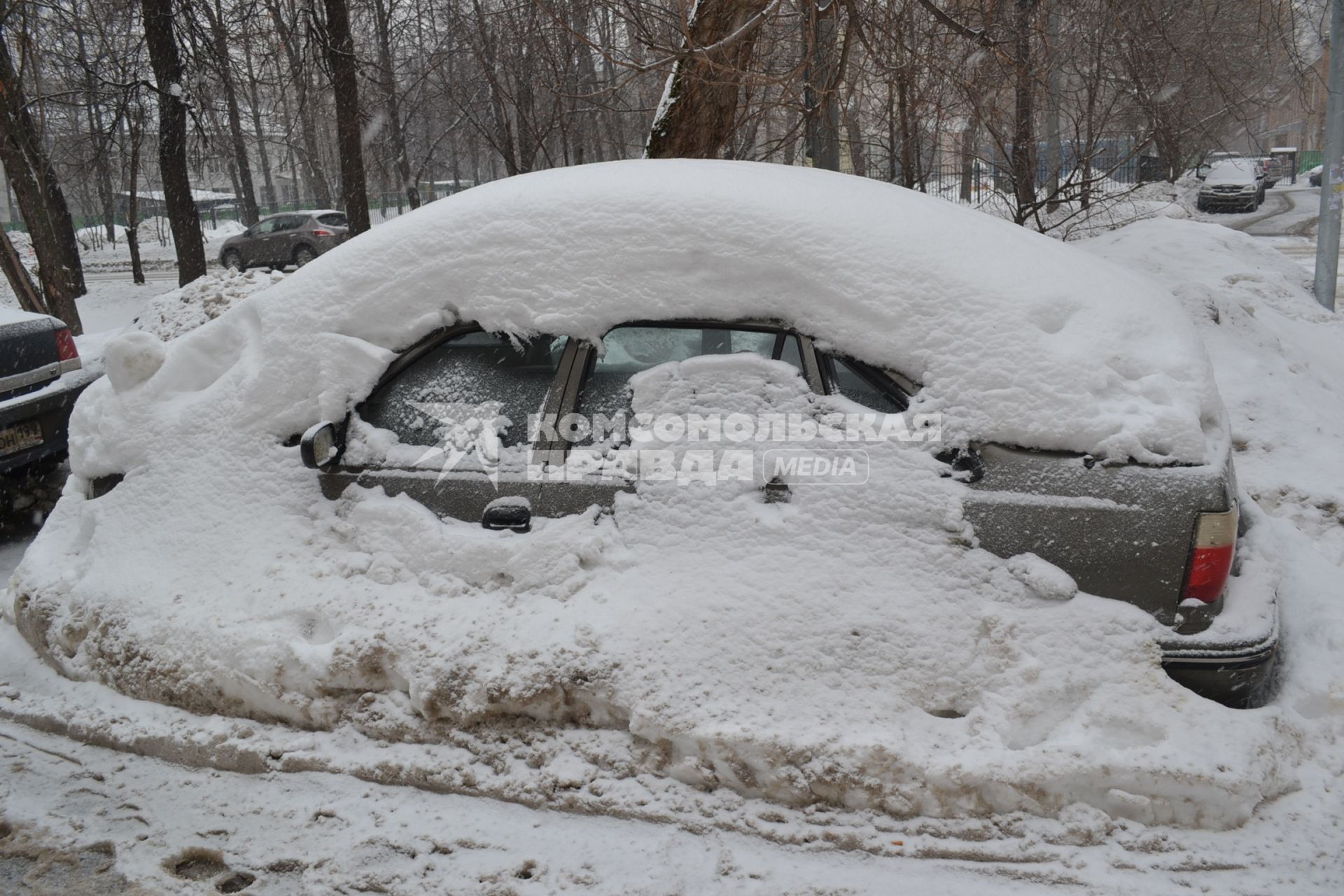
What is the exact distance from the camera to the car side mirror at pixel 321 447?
327 cm

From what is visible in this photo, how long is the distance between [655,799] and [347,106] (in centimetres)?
1154

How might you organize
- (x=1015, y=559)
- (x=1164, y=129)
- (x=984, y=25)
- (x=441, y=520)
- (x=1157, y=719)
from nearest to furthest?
(x=1157, y=719) < (x=1015, y=559) < (x=441, y=520) < (x=984, y=25) < (x=1164, y=129)

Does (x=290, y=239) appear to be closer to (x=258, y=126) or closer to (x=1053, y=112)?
(x=258, y=126)

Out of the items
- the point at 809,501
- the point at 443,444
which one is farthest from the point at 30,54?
the point at 809,501

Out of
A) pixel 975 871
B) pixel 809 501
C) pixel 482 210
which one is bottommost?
pixel 975 871

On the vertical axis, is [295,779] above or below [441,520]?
below

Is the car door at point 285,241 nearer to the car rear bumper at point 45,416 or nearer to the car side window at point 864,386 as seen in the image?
the car rear bumper at point 45,416

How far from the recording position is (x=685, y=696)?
9.37 feet

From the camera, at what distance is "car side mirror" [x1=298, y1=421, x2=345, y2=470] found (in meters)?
3.27

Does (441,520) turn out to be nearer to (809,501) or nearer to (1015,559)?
(809,501)

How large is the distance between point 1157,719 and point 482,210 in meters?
2.77

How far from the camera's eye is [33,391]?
5797mm

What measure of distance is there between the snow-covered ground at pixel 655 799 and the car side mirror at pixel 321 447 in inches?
8.4

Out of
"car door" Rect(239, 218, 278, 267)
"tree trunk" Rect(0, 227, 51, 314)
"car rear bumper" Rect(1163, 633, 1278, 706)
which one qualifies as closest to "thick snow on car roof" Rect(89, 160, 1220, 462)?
"car rear bumper" Rect(1163, 633, 1278, 706)
